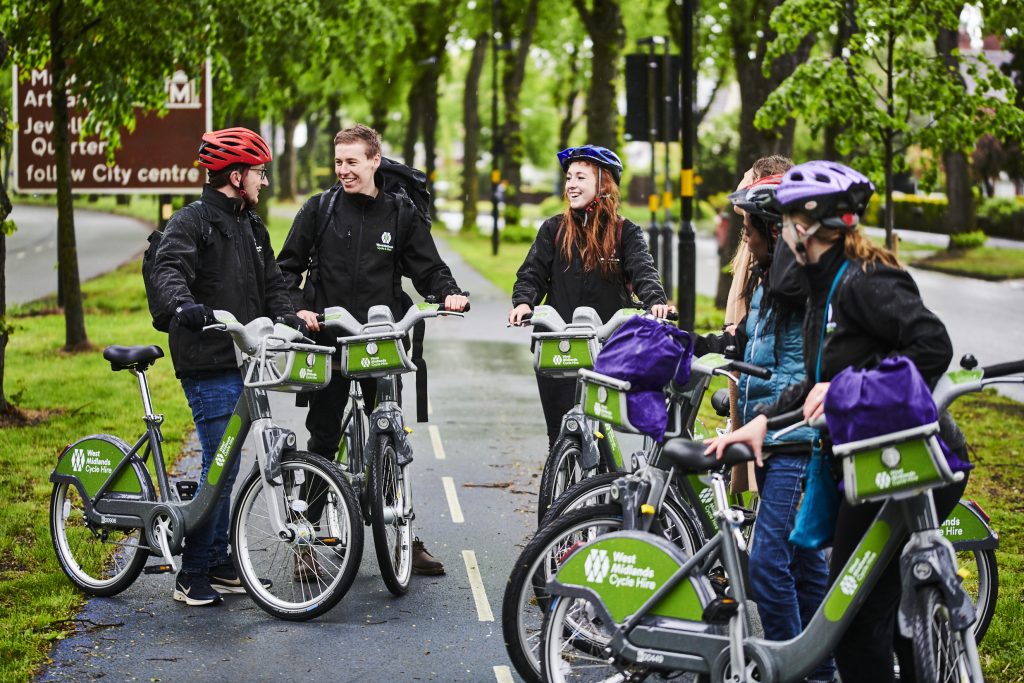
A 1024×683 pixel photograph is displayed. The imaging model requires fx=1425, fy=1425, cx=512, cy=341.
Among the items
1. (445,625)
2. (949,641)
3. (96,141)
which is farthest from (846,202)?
(96,141)

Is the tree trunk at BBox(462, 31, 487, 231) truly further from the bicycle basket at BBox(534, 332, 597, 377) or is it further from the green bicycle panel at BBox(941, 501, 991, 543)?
the green bicycle panel at BBox(941, 501, 991, 543)

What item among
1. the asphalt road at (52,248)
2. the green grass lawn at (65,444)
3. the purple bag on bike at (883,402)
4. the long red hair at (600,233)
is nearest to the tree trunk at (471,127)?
the asphalt road at (52,248)

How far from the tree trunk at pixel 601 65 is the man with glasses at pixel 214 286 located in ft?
64.3

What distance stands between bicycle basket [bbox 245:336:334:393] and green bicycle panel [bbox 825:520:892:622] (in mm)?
2595

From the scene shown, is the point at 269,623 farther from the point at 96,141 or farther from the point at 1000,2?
the point at 96,141

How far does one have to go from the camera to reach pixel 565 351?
5895 mm

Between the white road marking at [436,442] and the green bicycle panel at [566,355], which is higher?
the green bicycle panel at [566,355]

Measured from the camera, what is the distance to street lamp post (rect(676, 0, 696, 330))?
14156 mm

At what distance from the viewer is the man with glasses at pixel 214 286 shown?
614 cm

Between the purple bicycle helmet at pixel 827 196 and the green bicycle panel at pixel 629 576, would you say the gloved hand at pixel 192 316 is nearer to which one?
the green bicycle panel at pixel 629 576

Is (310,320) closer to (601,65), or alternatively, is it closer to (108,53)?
(108,53)

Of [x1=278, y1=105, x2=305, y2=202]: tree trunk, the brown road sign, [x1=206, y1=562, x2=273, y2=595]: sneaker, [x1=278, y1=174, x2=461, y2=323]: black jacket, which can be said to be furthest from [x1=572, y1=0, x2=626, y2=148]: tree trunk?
[x1=278, y1=105, x2=305, y2=202]: tree trunk

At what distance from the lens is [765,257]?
520 centimetres

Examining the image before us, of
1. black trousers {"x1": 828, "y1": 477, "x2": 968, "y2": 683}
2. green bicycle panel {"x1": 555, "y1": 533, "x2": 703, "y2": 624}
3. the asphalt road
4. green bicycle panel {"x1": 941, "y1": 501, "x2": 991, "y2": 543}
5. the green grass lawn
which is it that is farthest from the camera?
the asphalt road
